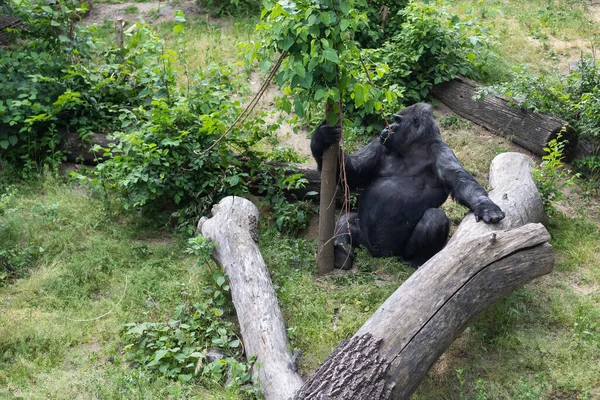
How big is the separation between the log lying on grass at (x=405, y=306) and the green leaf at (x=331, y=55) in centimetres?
152

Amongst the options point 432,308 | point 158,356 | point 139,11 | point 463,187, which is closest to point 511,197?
point 463,187

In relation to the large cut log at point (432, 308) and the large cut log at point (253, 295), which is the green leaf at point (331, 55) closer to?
the large cut log at point (432, 308)

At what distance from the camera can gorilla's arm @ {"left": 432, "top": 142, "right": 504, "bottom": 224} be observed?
209 inches

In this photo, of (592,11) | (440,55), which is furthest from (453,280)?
(592,11)

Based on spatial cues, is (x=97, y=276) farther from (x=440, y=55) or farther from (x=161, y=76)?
(x=440, y=55)

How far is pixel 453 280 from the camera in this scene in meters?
4.49

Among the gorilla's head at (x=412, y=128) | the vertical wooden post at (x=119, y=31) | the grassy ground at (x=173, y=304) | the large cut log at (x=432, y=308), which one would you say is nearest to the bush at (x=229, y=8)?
the vertical wooden post at (x=119, y=31)

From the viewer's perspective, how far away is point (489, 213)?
208 inches

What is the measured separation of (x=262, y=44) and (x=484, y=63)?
4.99 m

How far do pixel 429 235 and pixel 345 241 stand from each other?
859 millimetres

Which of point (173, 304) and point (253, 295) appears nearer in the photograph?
point (253, 295)

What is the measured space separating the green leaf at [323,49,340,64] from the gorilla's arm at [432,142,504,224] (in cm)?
172

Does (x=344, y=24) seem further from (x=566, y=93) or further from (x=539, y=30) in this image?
(x=539, y=30)

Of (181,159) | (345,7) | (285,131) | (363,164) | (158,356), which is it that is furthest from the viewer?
(285,131)
